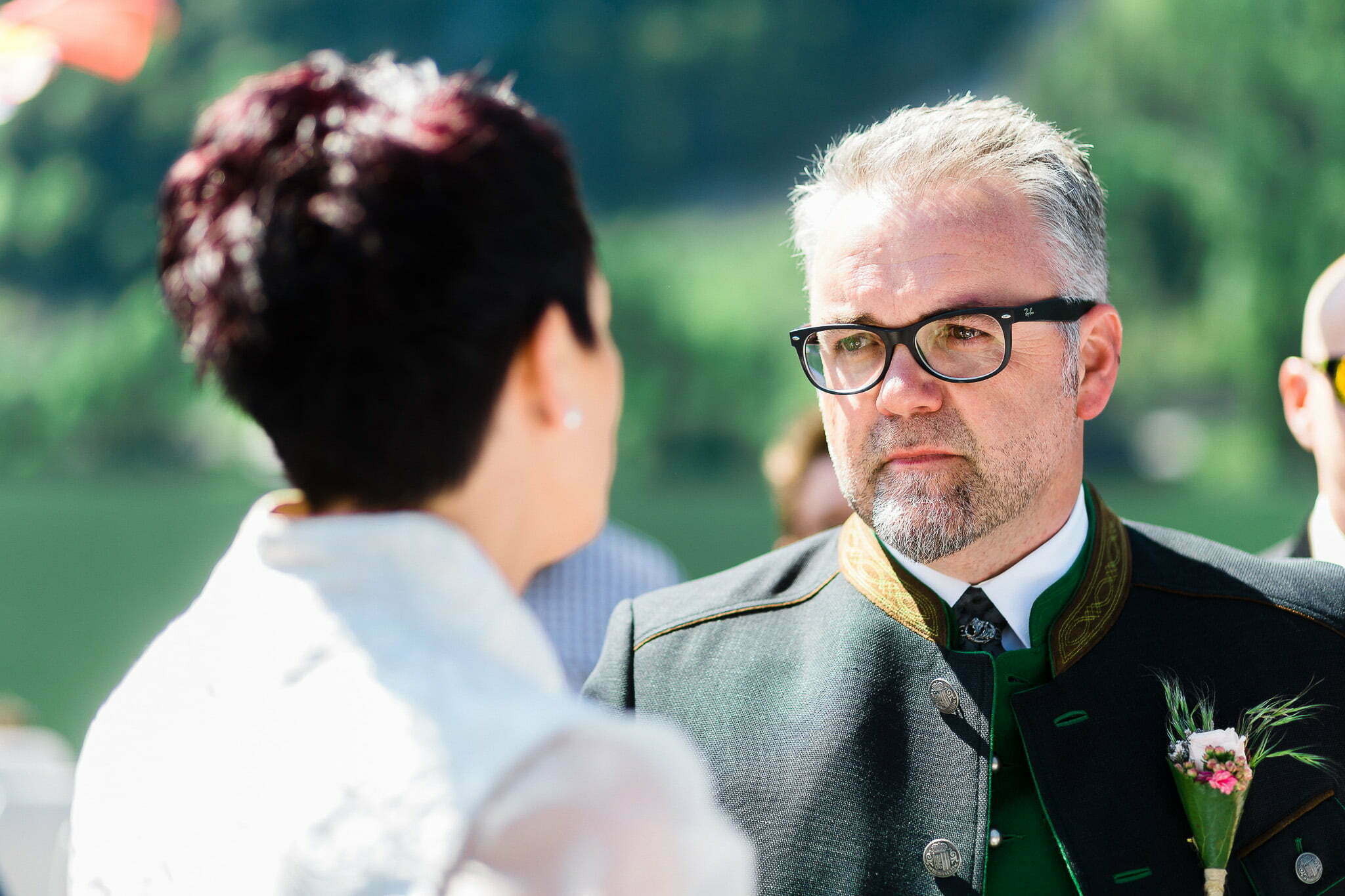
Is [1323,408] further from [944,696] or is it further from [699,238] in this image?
[699,238]

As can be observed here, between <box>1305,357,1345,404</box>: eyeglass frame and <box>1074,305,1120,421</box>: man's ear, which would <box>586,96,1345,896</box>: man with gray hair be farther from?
<box>1305,357,1345,404</box>: eyeglass frame

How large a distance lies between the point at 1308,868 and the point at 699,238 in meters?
21.3

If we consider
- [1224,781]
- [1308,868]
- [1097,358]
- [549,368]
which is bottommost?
[1308,868]

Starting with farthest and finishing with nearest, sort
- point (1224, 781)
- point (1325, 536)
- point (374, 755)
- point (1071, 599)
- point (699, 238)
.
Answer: point (699, 238) < point (1325, 536) < point (1071, 599) < point (1224, 781) < point (374, 755)

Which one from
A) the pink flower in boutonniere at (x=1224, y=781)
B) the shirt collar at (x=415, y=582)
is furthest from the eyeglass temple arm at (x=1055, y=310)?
the shirt collar at (x=415, y=582)

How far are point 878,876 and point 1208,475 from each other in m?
17.7

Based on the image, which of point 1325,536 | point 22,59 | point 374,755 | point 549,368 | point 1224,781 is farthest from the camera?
point 22,59

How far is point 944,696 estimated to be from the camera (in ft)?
5.92

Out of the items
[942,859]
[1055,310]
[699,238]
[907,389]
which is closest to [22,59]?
[907,389]

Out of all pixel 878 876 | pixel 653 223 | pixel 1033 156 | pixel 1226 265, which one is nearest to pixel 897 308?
pixel 1033 156

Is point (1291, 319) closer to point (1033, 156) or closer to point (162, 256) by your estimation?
point (1033, 156)

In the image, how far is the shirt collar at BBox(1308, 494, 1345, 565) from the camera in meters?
2.18

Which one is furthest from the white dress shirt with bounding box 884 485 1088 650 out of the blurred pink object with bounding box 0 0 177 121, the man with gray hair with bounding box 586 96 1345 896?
the blurred pink object with bounding box 0 0 177 121

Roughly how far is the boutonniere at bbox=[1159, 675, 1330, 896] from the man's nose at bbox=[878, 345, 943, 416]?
50cm
